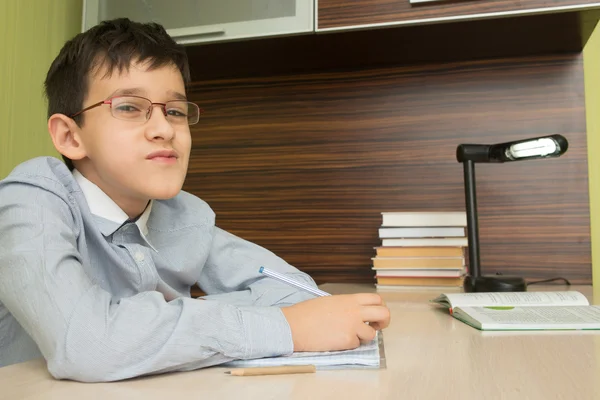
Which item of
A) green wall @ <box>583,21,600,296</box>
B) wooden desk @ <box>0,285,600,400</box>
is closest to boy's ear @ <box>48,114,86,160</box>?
wooden desk @ <box>0,285,600,400</box>

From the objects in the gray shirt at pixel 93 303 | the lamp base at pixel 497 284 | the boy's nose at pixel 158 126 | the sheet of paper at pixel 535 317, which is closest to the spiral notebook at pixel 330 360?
the gray shirt at pixel 93 303

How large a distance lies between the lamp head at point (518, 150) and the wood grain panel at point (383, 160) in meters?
0.19

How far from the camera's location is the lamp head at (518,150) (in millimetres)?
1229

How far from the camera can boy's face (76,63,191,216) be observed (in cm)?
83

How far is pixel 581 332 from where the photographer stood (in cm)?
77

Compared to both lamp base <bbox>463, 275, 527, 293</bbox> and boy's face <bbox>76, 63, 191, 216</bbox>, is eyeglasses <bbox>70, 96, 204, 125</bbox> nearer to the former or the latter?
boy's face <bbox>76, 63, 191, 216</bbox>

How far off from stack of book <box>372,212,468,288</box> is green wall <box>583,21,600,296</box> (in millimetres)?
356

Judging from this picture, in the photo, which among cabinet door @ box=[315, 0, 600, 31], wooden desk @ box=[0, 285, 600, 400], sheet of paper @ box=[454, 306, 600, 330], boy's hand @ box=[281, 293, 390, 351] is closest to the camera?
wooden desk @ box=[0, 285, 600, 400]

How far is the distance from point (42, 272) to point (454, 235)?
1.04 m

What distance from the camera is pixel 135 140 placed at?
826mm

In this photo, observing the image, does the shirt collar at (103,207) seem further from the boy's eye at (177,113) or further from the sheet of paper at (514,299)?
the sheet of paper at (514,299)

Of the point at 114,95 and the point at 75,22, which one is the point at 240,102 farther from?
the point at 114,95

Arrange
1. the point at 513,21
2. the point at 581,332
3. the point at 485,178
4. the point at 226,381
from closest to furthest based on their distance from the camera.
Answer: the point at 226,381
the point at 581,332
the point at 513,21
the point at 485,178

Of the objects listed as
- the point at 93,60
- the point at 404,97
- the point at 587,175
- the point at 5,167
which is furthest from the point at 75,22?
the point at 587,175
